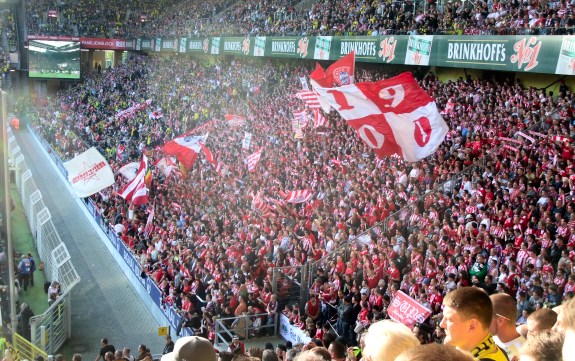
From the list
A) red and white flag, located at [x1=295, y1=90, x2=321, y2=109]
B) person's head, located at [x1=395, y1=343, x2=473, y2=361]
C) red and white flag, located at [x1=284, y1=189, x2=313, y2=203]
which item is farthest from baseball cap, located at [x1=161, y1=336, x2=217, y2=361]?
red and white flag, located at [x1=295, y1=90, x2=321, y2=109]

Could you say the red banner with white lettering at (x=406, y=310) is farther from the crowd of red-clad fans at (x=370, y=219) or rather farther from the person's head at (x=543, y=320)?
the person's head at (x=543, y=320)

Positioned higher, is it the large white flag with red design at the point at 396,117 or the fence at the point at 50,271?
the large white flag with red design at the point at 396,117

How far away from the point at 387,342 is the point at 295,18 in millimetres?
35844

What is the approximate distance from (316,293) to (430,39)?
533 inches

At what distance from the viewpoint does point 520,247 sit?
39.4 ft

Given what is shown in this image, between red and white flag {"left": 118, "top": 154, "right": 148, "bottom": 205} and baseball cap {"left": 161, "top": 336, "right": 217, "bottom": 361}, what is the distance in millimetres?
17653

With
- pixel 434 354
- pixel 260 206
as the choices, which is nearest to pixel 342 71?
pixel 260 206

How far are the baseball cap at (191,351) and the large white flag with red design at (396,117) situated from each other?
10.1 meters

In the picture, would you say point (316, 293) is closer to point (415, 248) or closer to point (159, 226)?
point (415, 248)

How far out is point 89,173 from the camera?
2103 centimetres

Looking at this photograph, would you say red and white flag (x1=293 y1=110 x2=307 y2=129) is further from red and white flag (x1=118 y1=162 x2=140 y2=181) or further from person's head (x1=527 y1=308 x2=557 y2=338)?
person's head (x1=527 y1=308 x2=557 y2=338)

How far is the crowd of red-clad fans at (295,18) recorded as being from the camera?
20766 millimetres

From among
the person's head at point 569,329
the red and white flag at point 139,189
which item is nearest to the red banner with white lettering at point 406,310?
the person's head at point 569,329

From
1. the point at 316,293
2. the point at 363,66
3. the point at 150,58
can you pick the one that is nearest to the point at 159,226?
the point at 316,293
